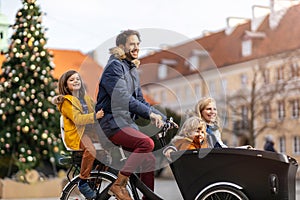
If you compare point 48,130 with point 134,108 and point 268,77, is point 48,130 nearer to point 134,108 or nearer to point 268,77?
point 134,108

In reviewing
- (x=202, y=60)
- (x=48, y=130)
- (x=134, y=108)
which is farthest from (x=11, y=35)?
(x=202, y=60)

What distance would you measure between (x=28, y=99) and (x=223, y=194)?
31.6ft

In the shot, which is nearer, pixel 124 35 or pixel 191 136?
pixel 124 35

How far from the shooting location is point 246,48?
43.6 m

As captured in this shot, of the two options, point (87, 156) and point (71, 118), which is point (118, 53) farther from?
point (87, 156)

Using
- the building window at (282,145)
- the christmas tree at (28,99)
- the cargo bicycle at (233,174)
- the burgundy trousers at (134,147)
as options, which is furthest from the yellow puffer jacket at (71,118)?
the building window at (282,145)

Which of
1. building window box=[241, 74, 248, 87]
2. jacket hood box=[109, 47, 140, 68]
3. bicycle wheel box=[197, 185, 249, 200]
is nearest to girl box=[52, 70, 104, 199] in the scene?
jacket hood box=[109, 47, 140, 68]

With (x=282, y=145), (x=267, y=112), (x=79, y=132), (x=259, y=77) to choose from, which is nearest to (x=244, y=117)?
(x=267, y=112)

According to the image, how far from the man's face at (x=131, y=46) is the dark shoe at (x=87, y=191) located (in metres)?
1.22

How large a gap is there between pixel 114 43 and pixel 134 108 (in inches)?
25.1

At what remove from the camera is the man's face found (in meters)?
5.20

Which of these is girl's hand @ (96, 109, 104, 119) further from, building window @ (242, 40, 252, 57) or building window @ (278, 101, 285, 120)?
building window @ (242, 40, 252, 57)

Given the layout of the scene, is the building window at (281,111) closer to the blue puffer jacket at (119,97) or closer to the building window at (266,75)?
the building window at (266,75)

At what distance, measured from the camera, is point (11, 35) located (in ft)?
46.7
